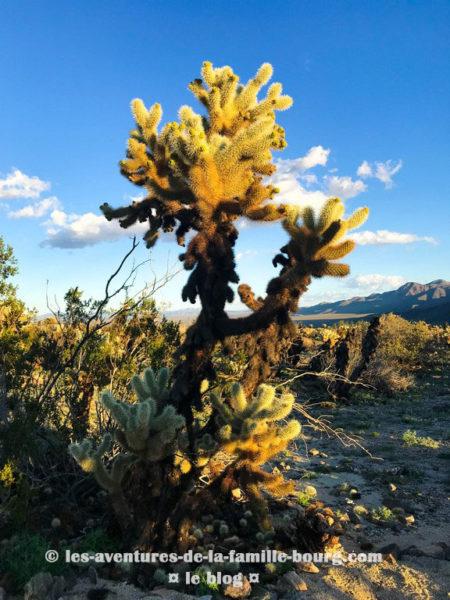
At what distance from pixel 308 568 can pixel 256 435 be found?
1.17 metres

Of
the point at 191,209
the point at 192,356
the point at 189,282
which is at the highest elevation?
the point at 191,209

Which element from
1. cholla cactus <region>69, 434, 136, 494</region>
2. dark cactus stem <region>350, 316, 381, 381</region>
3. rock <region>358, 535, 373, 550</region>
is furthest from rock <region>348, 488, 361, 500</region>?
dark cactus stem <region>350, 316, 381, 381</region>

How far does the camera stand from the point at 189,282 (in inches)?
165

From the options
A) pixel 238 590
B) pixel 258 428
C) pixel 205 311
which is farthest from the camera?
pixel 205 311

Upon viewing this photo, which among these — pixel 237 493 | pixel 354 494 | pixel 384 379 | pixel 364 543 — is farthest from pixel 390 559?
pixel 384 379

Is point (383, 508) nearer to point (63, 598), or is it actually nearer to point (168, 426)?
point (168, 426)

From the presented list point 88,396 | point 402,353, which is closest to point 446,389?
point 402,353

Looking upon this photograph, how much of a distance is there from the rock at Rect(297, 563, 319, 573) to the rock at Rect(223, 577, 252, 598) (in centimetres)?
59

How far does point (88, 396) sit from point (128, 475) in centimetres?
160

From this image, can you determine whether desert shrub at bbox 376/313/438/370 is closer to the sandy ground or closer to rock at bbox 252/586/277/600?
the sandy ground

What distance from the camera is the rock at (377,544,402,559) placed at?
414 centimetres

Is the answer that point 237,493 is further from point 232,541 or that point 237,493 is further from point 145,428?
point 145,428

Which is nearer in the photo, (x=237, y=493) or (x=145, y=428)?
(x=145, y=428)

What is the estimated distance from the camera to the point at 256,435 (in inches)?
161
